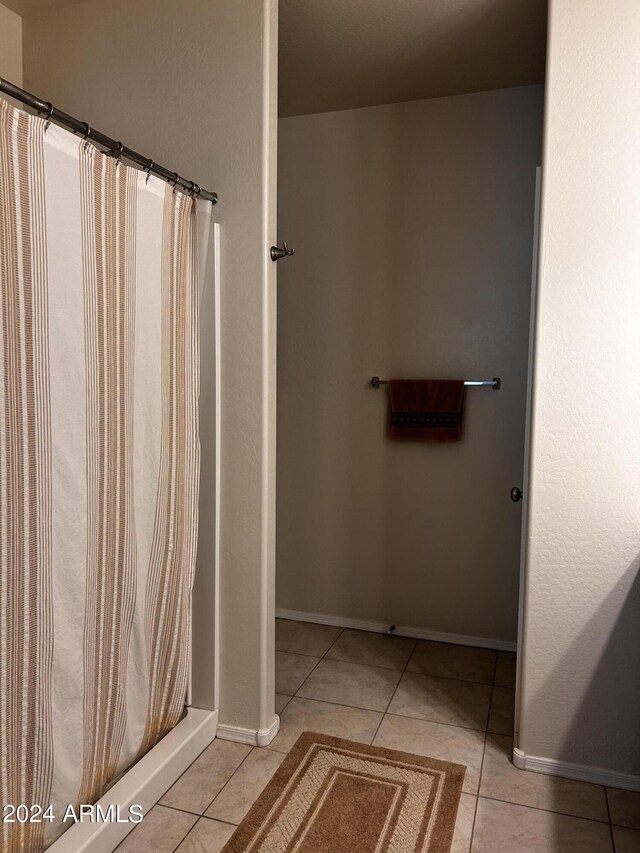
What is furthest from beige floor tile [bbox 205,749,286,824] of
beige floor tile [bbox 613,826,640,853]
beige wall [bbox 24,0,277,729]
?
beige floor tile [bbox 613,826,640,853]

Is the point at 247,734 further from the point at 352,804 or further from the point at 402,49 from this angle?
the point at 402,49

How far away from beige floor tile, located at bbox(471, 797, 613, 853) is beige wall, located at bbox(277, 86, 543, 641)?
116 cm

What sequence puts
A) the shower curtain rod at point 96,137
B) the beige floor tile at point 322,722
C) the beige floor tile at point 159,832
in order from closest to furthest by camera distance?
the shower curtain rod at point 96,137 < the beige floor tile at point 159,832 < the beige floor tile at point 322,722

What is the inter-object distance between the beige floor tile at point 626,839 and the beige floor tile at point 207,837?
108 centimetres

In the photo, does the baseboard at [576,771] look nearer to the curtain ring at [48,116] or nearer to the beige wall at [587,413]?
the beige wall at [587,413]

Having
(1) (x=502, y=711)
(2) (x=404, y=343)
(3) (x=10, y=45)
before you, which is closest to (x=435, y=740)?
(1) (x=502, y=711)

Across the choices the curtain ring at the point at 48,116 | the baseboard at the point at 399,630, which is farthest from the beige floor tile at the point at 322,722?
the curtain ring at the point at 48,116

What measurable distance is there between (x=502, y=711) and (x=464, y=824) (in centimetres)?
68

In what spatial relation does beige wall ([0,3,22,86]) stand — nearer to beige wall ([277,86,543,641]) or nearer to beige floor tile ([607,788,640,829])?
beige wall ([277,86,543,641])

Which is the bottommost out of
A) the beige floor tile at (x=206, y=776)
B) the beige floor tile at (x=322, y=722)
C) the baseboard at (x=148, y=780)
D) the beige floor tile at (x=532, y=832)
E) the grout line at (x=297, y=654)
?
the beige floor tile at (x=532, y=832)

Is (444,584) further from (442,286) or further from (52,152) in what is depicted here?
(52,152)

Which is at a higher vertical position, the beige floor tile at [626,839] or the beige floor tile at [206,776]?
the beige floor tile at [206,776]

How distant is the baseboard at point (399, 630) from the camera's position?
3.06m

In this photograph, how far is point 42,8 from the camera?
7.40ft
